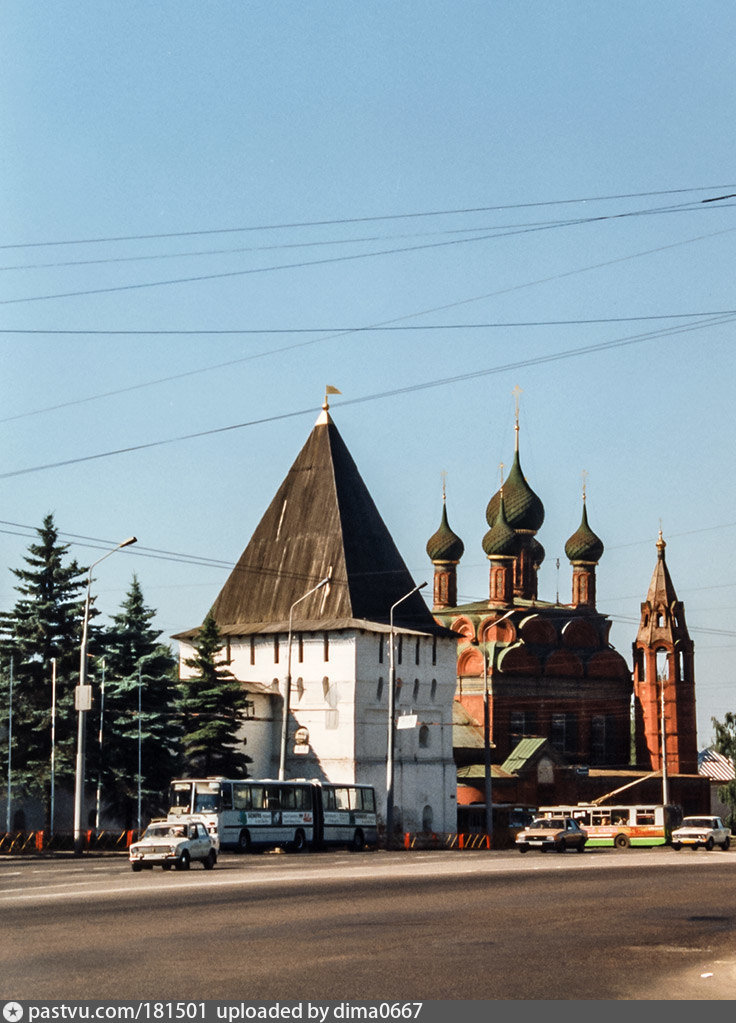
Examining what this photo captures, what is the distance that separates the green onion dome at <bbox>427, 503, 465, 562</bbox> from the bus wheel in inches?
2564

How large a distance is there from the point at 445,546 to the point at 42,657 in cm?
5624

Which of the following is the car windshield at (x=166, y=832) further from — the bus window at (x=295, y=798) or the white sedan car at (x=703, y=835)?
the white sedan car at (x=703, y=835)

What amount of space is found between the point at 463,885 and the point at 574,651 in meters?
81.7

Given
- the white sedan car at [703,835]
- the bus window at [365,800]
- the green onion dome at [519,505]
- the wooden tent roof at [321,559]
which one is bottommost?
the white sedan car at [703,835]

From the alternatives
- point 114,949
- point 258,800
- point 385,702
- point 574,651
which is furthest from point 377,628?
point 114,949

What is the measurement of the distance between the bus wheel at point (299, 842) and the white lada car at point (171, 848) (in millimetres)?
15475

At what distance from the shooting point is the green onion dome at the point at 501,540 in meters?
109

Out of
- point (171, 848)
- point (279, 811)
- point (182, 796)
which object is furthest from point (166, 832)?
point (279, 811)

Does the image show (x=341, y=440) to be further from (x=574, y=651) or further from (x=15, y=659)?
(x=574, y=651)

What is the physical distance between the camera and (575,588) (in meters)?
116

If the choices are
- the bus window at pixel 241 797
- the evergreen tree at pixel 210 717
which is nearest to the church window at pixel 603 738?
the evergreen tree at pixel 210 717

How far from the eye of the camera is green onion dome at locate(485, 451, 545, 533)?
11338cm

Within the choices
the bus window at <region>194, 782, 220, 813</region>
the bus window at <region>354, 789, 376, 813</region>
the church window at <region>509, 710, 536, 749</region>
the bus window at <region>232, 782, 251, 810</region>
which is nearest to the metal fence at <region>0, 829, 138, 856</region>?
the bus window at <region>194, 782, 220, 813</region>

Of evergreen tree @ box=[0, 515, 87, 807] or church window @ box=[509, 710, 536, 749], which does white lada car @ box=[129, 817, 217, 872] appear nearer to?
evergreen tree @ box=[0, 515, 87, 807]
